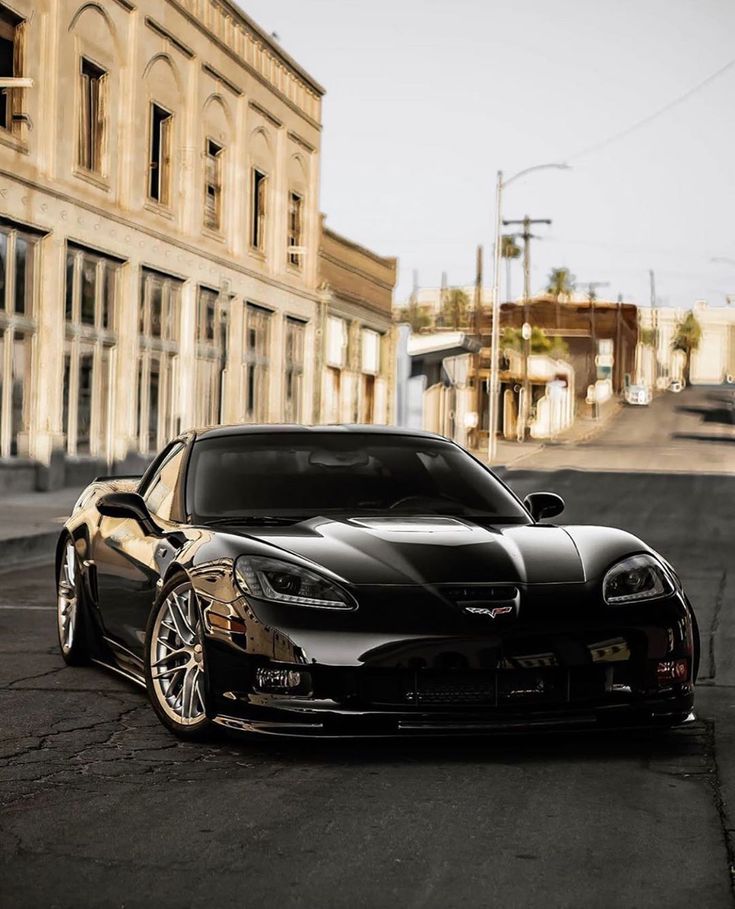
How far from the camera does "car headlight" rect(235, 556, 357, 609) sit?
6.25m

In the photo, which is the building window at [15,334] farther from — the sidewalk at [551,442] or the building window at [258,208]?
the building window at [258,208]

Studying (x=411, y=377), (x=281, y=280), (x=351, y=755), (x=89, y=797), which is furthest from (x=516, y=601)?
(x=411, y=377)

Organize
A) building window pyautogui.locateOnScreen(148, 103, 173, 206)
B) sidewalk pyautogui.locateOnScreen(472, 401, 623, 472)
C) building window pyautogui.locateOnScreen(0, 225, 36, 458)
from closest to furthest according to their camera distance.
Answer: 1. building window pyautogui.locateOnScreen(0, 225, 36, 458)
2. building window pyautogui.locateOnScreen(148, 103, 173, 206)
3. sidewalk pyautogui.locateOnScreen(472, 401, 623, 472)

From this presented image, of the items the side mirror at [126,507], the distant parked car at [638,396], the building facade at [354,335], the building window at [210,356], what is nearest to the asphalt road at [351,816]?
the side mirror at [126,507]

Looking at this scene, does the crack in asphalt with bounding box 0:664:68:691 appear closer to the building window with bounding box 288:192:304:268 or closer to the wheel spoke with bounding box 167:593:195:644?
the wheel spoke with bounding box 167:593:195:644

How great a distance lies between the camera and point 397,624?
616 centimetres

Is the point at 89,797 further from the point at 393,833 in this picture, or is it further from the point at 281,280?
the point at 281,280

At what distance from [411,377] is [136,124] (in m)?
27.4

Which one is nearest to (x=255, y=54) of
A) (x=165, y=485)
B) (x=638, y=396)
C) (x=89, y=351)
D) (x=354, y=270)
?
(x=354, y=270)

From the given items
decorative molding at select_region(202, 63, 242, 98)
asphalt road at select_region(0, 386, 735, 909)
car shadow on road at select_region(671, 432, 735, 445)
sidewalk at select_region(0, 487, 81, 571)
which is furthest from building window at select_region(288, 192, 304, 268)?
asphalt road at select_region(0, 386, 735, 909)

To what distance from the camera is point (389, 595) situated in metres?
6.25

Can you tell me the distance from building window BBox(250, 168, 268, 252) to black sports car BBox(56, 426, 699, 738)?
33554 millimetres

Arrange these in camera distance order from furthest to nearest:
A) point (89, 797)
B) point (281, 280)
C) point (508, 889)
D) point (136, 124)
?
point (281, 280)
point (136, 124)
point (89, 797)
point (508, 889)

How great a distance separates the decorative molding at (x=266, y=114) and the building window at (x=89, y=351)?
987 cm
